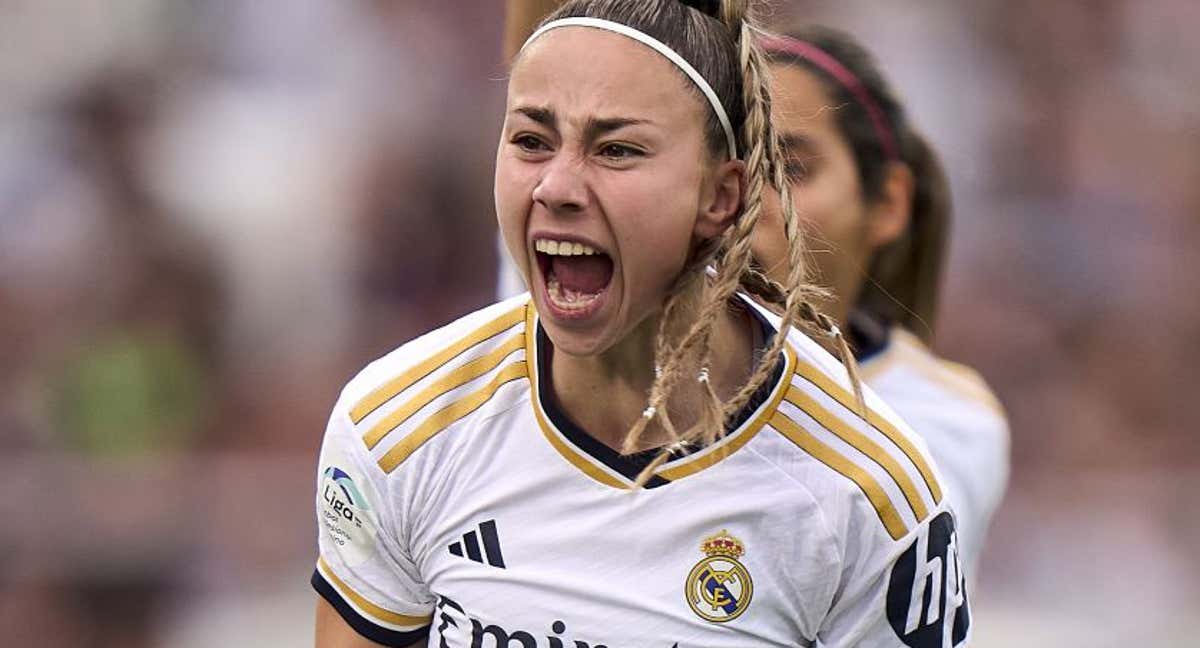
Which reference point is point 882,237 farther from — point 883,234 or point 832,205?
point 832,205

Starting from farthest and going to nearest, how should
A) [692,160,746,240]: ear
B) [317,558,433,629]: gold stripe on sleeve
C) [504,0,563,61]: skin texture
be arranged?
[504,0,563,61]: skin texture
[317,558,433,629]: gold stripe on sleeve
[692,160,746,240]: ear

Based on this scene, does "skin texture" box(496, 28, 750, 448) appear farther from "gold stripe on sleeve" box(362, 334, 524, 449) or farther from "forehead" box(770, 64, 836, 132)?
"forehead" box(770, 64, 836, 132)

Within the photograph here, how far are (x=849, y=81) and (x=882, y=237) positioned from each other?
13.1 inches

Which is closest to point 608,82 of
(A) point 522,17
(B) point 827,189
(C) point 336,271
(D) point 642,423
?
(D) point 642,423

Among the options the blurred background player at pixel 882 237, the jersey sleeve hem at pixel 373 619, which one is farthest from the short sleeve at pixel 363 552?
the blurred background player at pixel 882 237

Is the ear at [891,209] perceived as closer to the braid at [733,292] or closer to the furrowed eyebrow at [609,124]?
the braid at [733,292]

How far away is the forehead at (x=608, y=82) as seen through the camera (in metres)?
2.13

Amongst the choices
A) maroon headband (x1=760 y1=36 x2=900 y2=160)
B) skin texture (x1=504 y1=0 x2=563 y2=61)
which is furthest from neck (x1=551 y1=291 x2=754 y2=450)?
maroon headband (x1=760 y1=36 x2=900 y2=160)

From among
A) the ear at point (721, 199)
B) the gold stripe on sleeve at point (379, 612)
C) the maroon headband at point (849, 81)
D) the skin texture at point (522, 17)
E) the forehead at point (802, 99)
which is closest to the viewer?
the ear at point (721, 199)

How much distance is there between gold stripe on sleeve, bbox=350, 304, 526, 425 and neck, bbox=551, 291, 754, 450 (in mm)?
129

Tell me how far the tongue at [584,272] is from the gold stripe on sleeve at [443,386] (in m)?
0.23

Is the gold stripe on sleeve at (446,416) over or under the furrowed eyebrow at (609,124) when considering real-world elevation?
under

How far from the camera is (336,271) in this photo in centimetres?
669

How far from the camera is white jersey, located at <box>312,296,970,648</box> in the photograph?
2240 mm
